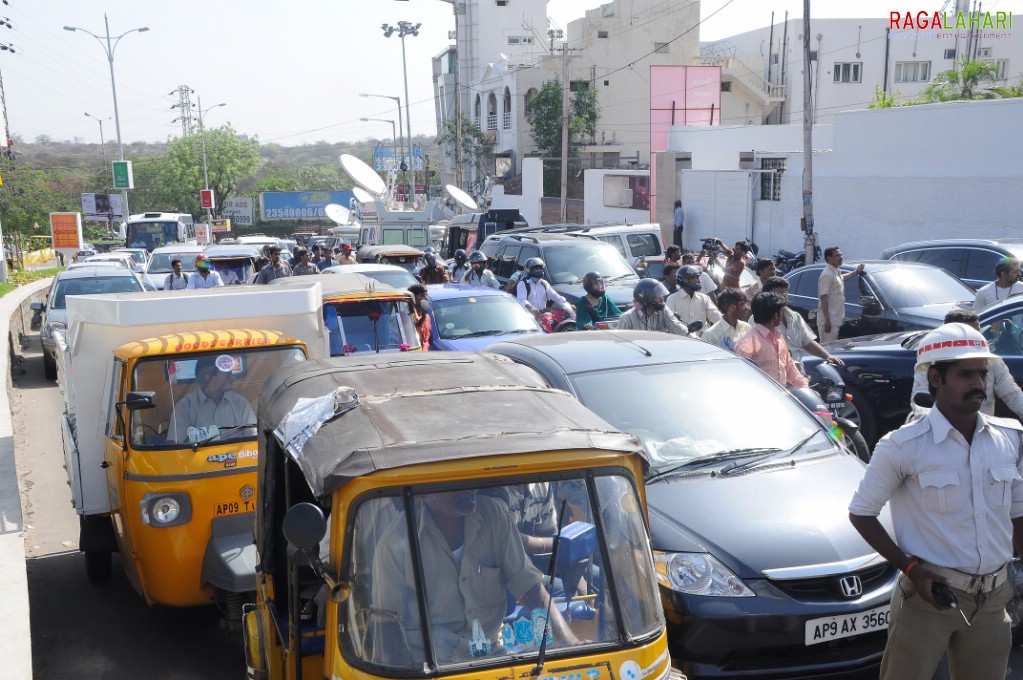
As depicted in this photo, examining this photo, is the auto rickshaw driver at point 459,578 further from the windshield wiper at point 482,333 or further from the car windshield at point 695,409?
the windshield wiper at point 482,333

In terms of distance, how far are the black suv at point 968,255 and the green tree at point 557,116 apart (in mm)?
38927

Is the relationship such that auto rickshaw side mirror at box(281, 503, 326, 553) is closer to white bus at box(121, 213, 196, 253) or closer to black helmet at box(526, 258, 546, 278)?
black helmet at box(526, 258, 546, 278)

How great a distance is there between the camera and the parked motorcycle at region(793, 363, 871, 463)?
6910 mm

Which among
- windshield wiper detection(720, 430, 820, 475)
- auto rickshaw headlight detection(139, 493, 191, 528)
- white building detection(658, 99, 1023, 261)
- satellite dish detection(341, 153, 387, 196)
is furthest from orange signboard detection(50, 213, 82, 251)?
windshield wiper detection(720, 430, 820, 475)

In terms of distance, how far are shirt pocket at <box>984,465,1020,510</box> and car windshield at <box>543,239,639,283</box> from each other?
1239cm

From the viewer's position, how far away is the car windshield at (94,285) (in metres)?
17.8

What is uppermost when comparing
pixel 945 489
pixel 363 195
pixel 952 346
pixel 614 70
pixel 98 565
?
pixel 614 70

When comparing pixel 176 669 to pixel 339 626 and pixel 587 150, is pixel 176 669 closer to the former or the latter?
pixel 339 626

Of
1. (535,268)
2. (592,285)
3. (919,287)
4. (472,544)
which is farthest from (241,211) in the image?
(472,544)

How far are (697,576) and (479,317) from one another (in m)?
7.49

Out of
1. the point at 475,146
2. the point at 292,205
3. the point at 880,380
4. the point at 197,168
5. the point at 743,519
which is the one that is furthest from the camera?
the point at 197,168

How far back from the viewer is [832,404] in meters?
7.53

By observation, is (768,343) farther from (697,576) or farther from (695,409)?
(697,576)

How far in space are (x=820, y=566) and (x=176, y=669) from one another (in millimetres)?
3822
